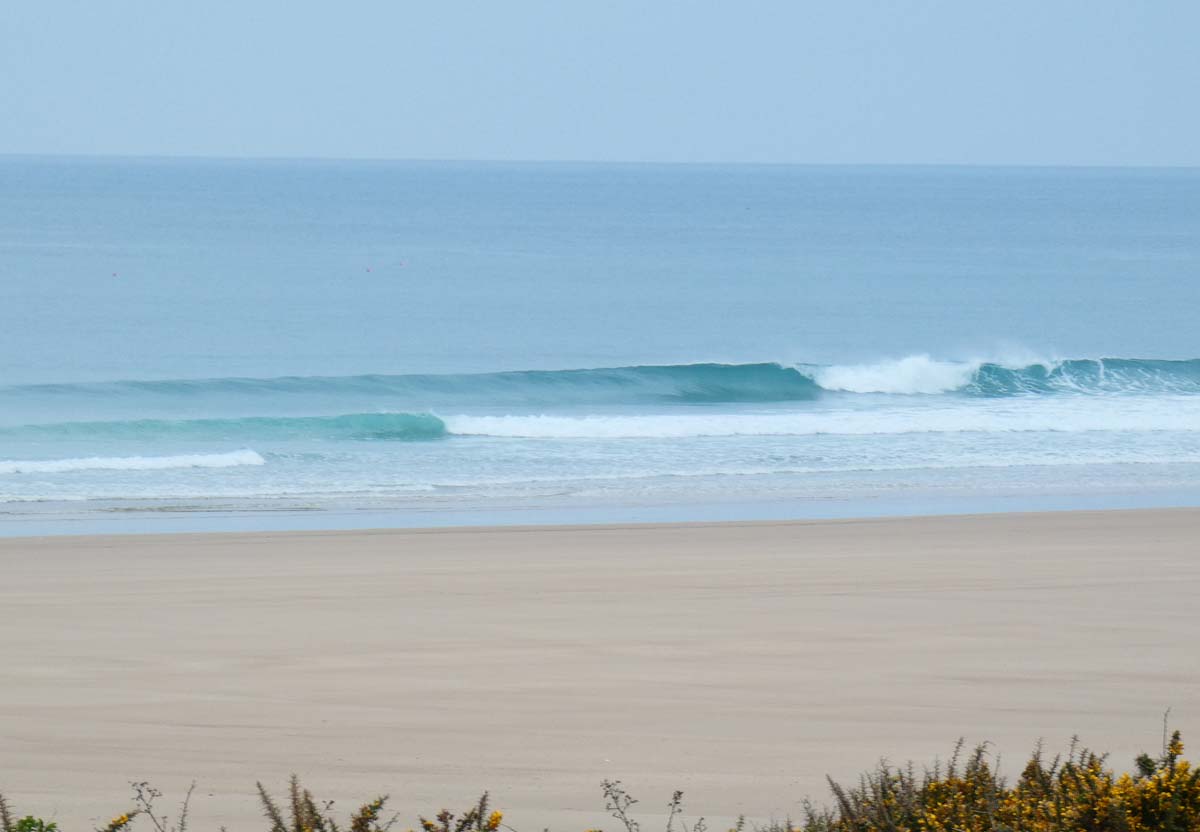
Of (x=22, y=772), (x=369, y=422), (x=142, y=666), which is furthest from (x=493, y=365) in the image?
(x=22, y=772)

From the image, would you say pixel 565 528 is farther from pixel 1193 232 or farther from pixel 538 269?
pixel 1193 232

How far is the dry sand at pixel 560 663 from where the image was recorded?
6.31 metres

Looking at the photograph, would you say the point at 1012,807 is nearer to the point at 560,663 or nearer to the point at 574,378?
the point at 560,663

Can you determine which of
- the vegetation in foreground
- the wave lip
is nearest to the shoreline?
the wave lip

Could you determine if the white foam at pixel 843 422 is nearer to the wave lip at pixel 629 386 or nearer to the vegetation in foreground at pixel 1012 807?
the wave lip at pixel 629 386

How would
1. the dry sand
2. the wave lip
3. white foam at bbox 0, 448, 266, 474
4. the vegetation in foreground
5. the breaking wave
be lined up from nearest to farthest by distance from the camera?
the vegetation in foreground → the dry sand → white foam at bbox 0, 448, 266, 474 → the wave lip → the breaking wave

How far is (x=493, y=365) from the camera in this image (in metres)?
31.7

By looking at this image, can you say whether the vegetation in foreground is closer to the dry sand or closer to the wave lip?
the dry sand

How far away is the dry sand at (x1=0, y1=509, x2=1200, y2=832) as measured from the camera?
20.7 feet

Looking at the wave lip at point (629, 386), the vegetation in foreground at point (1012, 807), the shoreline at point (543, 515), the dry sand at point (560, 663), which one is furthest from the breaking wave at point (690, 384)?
the vegetation in foreground at point (1012, 807)

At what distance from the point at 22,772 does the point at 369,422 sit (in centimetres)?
1710

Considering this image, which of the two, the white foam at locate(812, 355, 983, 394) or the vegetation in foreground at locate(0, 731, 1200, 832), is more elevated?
the white foam at locate(812, 355, 983, 394)

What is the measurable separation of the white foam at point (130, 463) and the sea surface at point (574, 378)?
0.06m

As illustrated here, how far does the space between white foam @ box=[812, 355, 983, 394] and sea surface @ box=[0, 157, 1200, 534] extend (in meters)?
0.12
